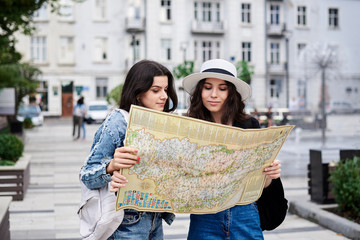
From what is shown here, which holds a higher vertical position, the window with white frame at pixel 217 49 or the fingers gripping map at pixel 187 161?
the window with white frame at pixel 217 49

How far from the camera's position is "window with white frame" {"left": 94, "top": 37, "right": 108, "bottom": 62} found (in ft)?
138

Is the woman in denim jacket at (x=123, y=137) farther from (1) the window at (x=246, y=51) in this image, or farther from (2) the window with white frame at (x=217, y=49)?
(1) the window at (x=246, y=51)

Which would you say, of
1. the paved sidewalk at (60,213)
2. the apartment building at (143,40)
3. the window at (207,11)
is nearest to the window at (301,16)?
the apartment building at (143,40)

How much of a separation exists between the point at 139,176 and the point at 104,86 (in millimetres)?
40540

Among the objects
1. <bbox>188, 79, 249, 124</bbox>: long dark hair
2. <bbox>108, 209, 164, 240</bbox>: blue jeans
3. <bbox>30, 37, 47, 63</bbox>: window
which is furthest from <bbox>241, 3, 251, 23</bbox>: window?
<bbox>108, 209, 164, 240</bbox>: blue jeans

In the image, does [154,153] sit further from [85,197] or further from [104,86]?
[104,86]

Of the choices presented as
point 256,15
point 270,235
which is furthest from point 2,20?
point 256,15

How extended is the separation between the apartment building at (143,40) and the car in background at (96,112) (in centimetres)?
471

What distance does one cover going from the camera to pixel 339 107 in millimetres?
16906

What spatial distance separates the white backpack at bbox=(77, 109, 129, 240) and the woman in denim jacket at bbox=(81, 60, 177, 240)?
6cm

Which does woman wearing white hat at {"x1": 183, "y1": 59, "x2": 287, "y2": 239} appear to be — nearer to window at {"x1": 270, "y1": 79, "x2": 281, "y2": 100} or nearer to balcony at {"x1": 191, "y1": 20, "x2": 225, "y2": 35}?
balcony at {"x1": 191, "y1": 20, "x2": 225, "y2": 35}

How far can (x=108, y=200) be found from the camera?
8.27 ft

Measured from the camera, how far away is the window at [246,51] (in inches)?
1751

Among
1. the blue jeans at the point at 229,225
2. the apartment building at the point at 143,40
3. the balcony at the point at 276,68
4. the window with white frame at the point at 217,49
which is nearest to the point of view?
the blue jeans at the point at 229,225
